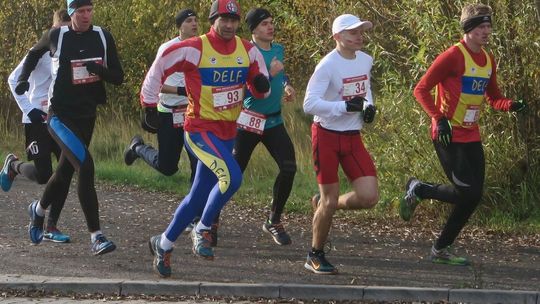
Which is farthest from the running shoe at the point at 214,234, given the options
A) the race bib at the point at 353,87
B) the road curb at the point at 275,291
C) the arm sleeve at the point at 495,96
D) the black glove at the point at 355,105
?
the arm sleeve at the point at 495,96

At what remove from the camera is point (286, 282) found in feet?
29.0

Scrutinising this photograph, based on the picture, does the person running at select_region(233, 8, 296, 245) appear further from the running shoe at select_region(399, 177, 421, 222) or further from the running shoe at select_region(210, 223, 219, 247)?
the running shoe at select_region(399, 177, 421, 222)

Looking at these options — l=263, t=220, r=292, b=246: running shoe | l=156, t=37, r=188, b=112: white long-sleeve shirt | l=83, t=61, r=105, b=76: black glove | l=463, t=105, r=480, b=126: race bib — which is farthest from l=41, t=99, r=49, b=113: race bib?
l=463, t=105, r=480, b=126: race bib

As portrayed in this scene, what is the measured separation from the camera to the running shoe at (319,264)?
30.1ft

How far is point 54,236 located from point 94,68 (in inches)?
64.1

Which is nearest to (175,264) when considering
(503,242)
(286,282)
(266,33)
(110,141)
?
(286,282)

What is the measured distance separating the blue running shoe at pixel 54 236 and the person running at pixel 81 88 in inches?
31.5

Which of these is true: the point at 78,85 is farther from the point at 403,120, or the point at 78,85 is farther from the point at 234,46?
the point at 403,120

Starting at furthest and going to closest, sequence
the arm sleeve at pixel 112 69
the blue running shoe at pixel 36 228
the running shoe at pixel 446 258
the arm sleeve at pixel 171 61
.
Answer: the blue running shoe at pixel 36 228
the arm sleeve at pixel 112 69
the running shoe at pixel 446 258
the arm sleeve at pixel 171 61

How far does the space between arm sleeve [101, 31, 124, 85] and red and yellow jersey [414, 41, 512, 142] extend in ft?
7.28

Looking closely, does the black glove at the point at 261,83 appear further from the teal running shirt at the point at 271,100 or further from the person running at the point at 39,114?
the person running at the point at 39,114

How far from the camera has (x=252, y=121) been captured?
10.3m

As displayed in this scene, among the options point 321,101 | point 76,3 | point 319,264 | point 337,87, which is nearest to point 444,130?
point 337,87

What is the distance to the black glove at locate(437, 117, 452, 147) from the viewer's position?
9.31 metres
